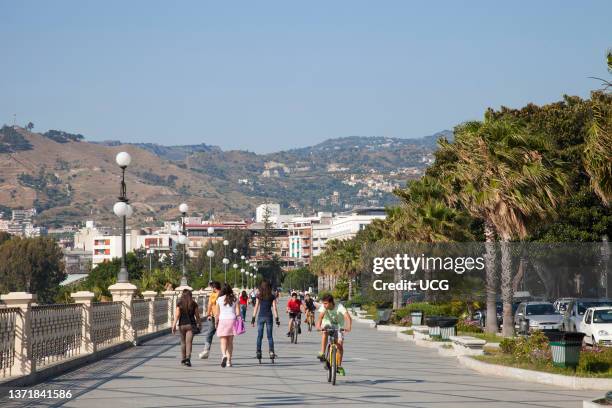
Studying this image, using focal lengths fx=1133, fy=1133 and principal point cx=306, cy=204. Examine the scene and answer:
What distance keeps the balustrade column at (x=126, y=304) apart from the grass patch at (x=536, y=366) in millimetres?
10474

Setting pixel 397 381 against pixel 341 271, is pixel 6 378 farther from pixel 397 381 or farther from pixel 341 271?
pixel 341 271

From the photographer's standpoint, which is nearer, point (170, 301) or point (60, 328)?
point (60, 328)

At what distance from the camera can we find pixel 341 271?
382 feet

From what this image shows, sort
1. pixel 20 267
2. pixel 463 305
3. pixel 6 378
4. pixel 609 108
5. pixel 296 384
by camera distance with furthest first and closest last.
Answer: pixel 20 267 < pixel 463 305 < pixel 609 108 < pixel 296 384 < pixel 6 378

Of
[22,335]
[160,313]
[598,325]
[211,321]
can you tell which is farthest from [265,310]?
[160,313]

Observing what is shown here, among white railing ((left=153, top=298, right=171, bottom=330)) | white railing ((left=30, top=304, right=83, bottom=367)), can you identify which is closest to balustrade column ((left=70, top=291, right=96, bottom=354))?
white railing ((left=30, top=304, right=83, bottom=367))

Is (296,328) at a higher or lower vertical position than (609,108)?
lower

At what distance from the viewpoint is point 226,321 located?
24.3 m

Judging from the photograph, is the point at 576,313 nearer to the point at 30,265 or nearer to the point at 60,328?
the point at 60,328

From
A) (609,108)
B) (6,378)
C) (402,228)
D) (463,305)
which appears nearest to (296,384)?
(6,378)

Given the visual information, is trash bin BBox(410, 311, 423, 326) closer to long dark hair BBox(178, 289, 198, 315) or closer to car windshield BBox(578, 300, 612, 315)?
car windshield BBox(578, 300, 612, 315)

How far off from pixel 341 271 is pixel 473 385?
95836mm

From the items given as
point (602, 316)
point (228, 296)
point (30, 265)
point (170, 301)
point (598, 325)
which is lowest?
point (598, 325)

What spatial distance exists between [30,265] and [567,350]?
151675 millimetres
